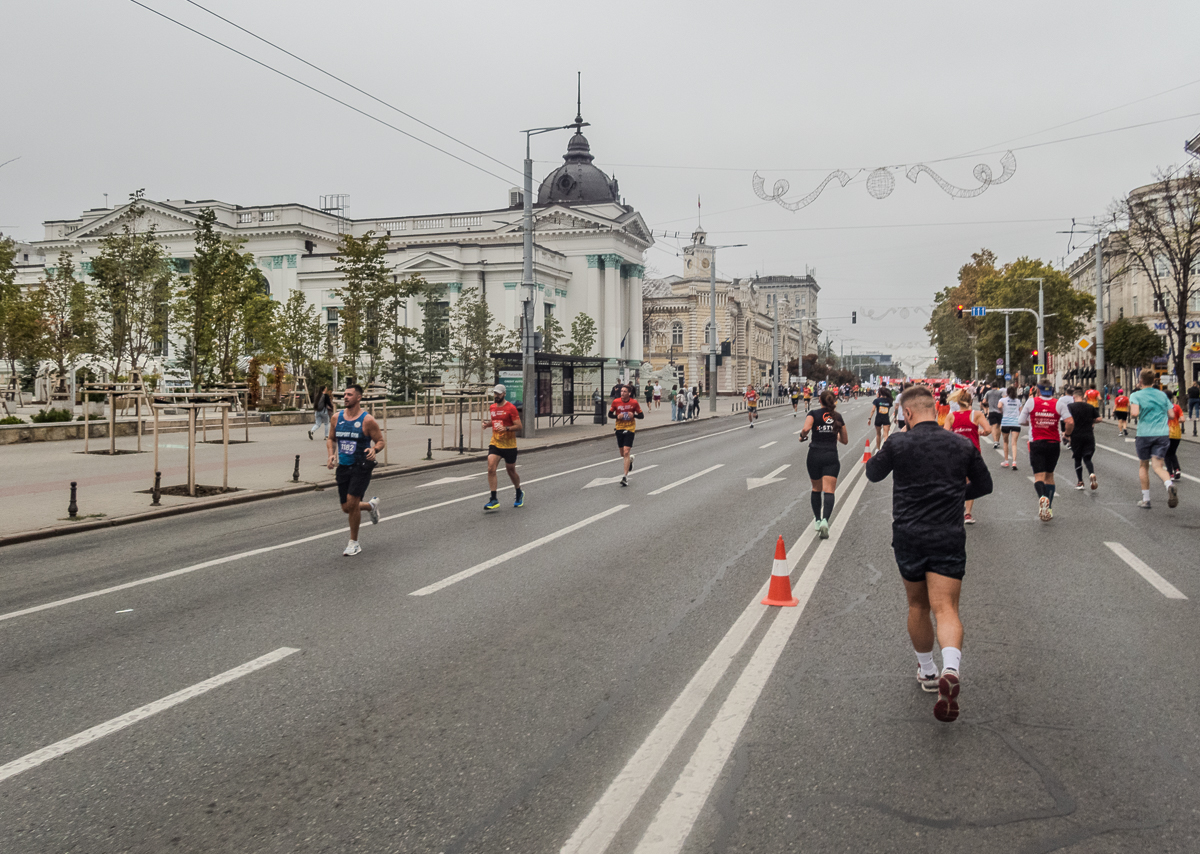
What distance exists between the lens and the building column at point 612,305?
77938mm

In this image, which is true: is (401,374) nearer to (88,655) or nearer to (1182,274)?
(1182,274)

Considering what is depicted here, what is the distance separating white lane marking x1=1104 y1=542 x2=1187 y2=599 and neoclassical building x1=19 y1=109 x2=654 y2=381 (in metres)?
58.1

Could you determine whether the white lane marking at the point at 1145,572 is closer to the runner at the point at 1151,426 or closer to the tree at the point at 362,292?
the runner at the point at 1151,426

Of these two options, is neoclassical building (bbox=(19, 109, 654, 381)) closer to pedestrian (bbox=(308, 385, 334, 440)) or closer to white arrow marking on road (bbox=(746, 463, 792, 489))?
pedestrian (bbox=(308, 385, 334, 440))

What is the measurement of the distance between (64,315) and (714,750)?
49712 mm

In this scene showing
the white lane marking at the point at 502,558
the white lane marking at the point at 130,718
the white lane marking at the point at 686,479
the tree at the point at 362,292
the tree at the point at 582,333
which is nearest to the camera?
the white lane marking at the point at 130,718

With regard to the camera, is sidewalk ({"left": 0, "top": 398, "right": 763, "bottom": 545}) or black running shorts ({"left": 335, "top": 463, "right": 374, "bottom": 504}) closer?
black running shorts ({"left": 335, "top": 463, "right": 374, "bottom": 504})

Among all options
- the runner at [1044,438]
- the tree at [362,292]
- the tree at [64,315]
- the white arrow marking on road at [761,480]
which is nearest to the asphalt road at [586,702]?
the runner at [1044,438]

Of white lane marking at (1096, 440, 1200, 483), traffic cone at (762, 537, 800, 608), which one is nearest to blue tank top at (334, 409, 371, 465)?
traffic cone at (762, 537, 800, 608)

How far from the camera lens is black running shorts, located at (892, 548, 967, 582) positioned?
198 inches

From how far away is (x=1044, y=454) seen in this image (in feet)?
39.7

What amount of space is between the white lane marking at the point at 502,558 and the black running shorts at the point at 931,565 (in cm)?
424

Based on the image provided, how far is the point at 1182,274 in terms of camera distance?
37.1 meters

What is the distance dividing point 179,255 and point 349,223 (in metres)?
15.1
